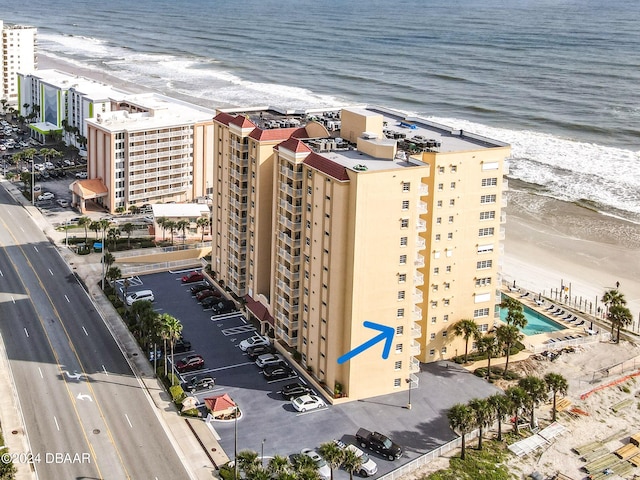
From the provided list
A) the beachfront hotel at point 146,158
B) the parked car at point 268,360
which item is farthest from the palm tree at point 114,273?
the beachfront hotel at point 146,158

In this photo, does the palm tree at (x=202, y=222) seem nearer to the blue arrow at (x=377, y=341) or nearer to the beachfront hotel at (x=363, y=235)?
the beachfront hotel at (x=363, y=235)

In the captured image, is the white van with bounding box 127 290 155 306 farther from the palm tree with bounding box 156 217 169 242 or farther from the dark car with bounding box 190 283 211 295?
the palm tree with bounding box 156 217 169 242

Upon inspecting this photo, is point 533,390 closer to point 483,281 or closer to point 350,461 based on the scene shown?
point 483,281

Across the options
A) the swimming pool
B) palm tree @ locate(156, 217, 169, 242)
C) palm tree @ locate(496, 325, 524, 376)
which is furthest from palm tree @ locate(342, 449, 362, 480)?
palm tree @ locate(156, 217, 169, 242)

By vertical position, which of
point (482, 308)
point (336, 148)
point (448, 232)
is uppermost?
point (336, 148)

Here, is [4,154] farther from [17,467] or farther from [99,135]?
[17,467]

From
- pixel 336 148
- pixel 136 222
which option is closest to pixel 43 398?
pixel 336 148
